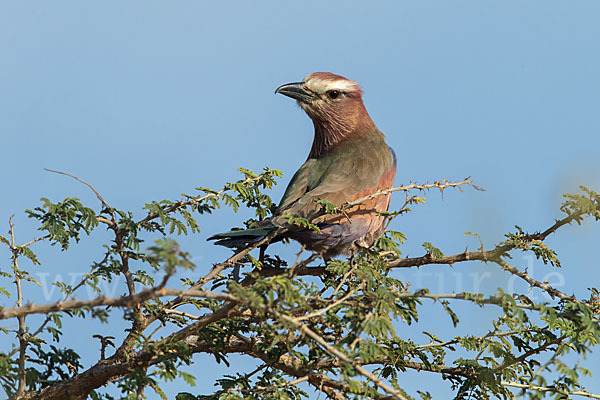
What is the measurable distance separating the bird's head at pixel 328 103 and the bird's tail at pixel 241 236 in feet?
6.73

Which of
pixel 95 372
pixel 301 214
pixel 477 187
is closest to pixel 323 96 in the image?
pixel 301 214

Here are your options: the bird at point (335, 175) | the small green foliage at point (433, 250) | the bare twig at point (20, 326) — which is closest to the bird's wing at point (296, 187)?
the bird at point (335, 175)

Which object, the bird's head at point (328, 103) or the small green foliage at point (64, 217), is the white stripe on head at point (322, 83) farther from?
the small green foliage at point (64, 217)

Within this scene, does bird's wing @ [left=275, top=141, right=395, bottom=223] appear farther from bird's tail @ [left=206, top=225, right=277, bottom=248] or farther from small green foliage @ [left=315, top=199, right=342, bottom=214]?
small green foliage @ [left=315, top=199, right=342, bottom=214]

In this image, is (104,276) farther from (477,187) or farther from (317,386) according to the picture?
(477,187)

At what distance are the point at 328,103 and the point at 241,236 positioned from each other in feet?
7.76

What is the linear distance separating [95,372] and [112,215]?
2.87ft

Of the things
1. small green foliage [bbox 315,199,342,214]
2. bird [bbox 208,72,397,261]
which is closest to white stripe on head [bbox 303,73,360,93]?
bird [bbox 208,72,397,261]

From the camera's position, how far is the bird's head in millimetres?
6188

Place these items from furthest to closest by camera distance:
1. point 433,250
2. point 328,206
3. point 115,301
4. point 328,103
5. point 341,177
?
point 328,103
point 341,177
point 433,250
point 328,206
point 115,301

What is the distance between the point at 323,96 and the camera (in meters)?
6.25

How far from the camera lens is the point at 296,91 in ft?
20.5

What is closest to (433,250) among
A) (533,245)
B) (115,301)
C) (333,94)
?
(533,245)

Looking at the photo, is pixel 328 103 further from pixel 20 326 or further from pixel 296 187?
pixel 20 326
